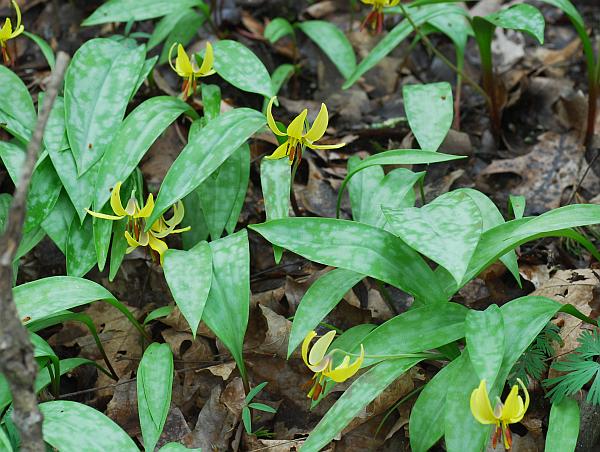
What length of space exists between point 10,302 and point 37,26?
257cm

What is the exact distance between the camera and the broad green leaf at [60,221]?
7.60 feet

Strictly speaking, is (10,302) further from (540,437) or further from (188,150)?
(540,437)

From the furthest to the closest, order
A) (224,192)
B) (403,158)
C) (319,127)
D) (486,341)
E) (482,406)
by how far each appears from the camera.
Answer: (224,192), (403,158), (319,127), (486,341), (482,406)

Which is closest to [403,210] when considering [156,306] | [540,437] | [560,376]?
[560,376]

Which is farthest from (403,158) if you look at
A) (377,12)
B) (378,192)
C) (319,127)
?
(377,12)

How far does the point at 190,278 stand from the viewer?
2.00m

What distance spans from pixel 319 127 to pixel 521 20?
1.00 m

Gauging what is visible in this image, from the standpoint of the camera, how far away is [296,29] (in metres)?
3.57

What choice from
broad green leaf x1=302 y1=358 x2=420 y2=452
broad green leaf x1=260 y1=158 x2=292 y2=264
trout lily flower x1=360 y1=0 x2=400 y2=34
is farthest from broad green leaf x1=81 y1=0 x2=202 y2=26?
broad green leaf x1=302 y1=358 x2=420 y2=452

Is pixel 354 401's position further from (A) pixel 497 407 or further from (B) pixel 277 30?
(B) pixel 277 30

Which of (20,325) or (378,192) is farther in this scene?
(378,192)

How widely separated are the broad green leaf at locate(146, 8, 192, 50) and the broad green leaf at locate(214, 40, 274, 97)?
0.43m

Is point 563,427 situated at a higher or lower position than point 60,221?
lower

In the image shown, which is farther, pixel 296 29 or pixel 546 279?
pixel 296 29
